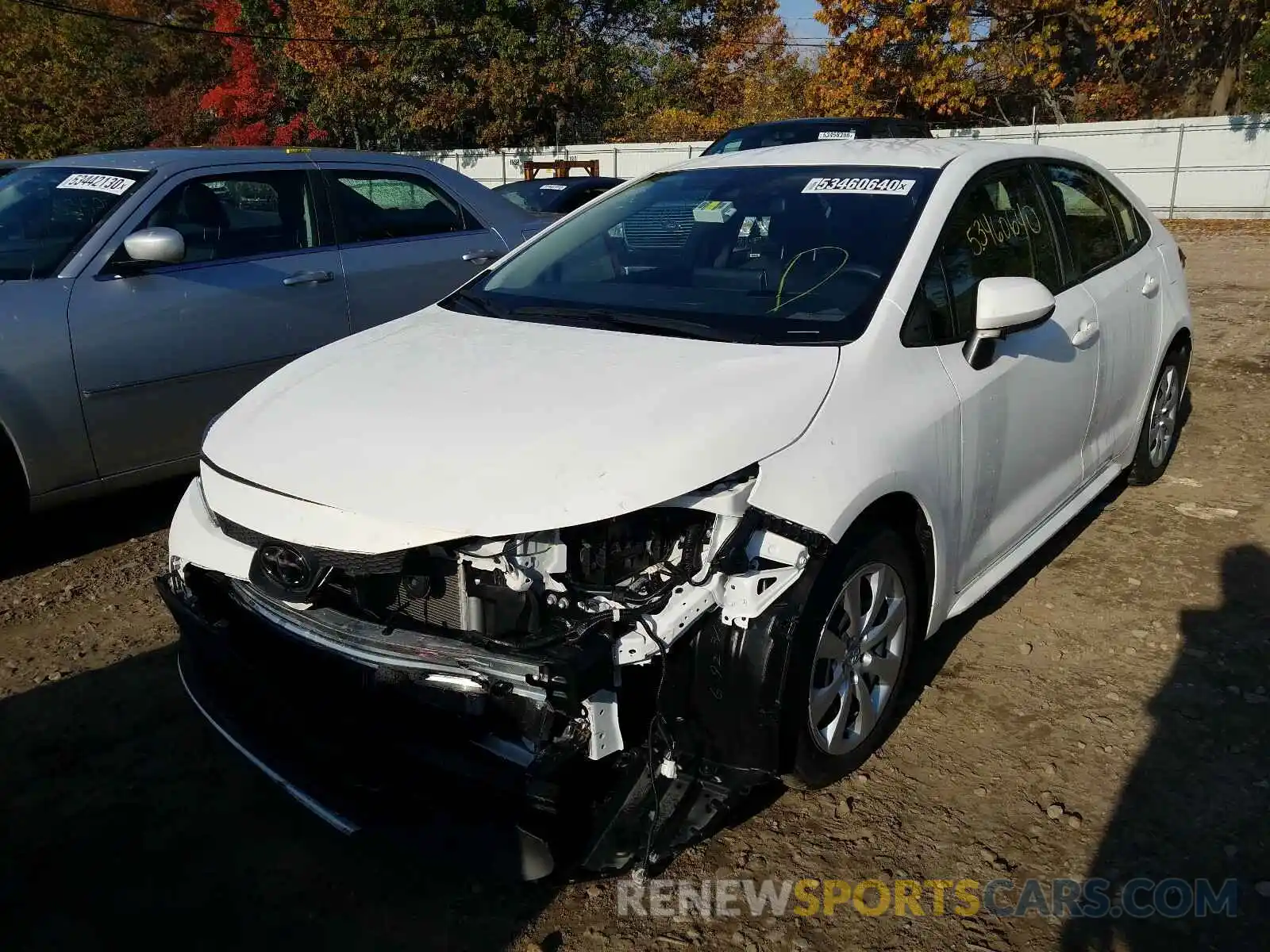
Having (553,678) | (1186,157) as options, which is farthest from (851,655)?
(1186,157)

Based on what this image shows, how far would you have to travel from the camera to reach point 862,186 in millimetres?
3428

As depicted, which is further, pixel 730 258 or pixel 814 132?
pixel 814 132

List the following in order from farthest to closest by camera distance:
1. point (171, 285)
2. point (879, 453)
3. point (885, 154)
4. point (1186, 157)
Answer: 1. point (1186, 157)
2. point (171, 285)
3. point (885, 154)
4. point (879, 453)

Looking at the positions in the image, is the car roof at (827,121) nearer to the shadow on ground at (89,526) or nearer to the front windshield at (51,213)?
the front windshield at (51,213)

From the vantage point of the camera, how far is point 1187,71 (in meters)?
25.2

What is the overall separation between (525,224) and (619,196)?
2.21 metres

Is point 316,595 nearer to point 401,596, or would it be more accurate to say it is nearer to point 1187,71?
point 401,596

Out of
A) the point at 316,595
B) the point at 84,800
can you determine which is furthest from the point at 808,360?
the point at 84,800

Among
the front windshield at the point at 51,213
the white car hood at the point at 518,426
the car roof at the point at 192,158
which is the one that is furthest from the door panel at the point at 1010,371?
the front windshield at the point at 51,213

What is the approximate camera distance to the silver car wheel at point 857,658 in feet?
8.66

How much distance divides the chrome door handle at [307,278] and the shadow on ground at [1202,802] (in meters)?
4.10

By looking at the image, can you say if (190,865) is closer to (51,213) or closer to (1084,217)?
(51,213)

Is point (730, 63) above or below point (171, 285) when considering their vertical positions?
above

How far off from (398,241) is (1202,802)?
4.54 m
